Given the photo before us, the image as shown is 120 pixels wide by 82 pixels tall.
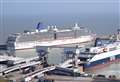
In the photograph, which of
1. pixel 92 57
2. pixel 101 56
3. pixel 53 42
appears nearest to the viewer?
pixel 92 57

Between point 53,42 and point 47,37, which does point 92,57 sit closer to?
point 53,42

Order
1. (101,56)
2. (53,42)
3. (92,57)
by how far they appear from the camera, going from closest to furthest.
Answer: (92,57)
(101,56)
(53,42)

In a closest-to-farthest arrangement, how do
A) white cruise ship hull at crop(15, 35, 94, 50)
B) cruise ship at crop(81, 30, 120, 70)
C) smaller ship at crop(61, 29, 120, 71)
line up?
smaller ship at crop(61, 29, 120, 71), cruise ship at crop(81, 30, 120, 70), white cruise ship hull at crop(15, 35, 94, 50)

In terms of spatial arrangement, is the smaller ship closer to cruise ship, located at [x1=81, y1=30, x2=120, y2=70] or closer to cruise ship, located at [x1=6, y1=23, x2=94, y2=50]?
cruise ship, located at [x1=81, y1=30, x2=120, y2=70]

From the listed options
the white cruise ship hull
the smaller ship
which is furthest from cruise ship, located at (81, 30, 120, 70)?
the white cruise ship hull

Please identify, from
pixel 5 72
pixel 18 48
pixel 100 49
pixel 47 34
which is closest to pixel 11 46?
pixel 18 48

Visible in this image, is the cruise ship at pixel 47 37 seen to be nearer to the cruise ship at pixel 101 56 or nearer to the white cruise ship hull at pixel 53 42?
the white cruise ship hull at pixel 53 42

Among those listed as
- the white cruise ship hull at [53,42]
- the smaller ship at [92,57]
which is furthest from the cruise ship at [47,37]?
the smaller ship at [92,57]

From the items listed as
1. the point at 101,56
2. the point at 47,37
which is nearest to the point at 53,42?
the point at 47,37
